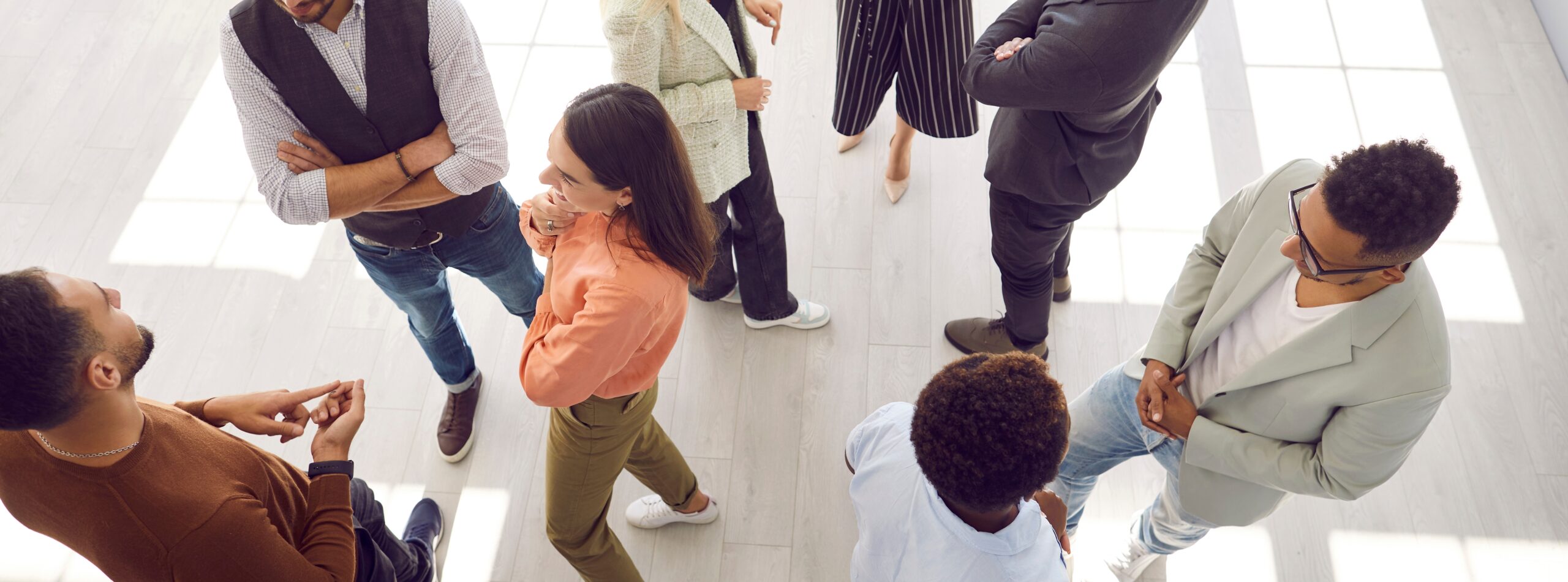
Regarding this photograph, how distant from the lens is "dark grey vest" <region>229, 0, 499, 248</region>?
1944mm

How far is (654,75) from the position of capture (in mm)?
2256

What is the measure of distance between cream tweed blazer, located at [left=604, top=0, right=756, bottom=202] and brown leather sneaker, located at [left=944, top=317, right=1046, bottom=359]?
113 centimetres

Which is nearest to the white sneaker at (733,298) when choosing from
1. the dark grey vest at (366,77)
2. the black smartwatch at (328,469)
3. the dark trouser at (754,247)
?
the dark trouser at (754,247)

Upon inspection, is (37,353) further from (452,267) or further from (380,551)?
(452,267)

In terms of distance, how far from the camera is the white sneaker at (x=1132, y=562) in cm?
263

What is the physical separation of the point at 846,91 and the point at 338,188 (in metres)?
1.80

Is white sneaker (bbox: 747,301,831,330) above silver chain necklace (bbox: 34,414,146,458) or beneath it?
beneath

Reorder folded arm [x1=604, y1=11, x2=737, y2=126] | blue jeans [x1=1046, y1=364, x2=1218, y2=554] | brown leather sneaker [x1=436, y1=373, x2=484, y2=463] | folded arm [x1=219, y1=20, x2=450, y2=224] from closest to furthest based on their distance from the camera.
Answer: folded arm [x1=219, y1=20, x2=450, y2=224], folded arm [x1=604, y1=11, x2=737, y2=126], blue jeans [x1=1046, y1=364, x2=1218, y2=554], brown leather sneaker [x1=436, y1=373, x2=484, y2=463]

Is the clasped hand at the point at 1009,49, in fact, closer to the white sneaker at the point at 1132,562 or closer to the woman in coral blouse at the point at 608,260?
the woman in coral blouse at the point at 608,260

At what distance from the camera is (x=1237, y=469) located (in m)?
1.96

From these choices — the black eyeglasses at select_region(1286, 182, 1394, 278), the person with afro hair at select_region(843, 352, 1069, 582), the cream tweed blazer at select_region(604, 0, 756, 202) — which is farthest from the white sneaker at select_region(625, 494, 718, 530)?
the black eyeglasses at select_region(1286, 182, 1394, 278)

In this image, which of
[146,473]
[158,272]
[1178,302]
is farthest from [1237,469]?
[158,272]

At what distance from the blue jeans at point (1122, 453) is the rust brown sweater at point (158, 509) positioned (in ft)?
6.01

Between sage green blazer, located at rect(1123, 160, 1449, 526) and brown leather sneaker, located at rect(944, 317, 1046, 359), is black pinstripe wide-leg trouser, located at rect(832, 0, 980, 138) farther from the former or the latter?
sage green blazer, located at rect(1123, 160, 1449, 526)
